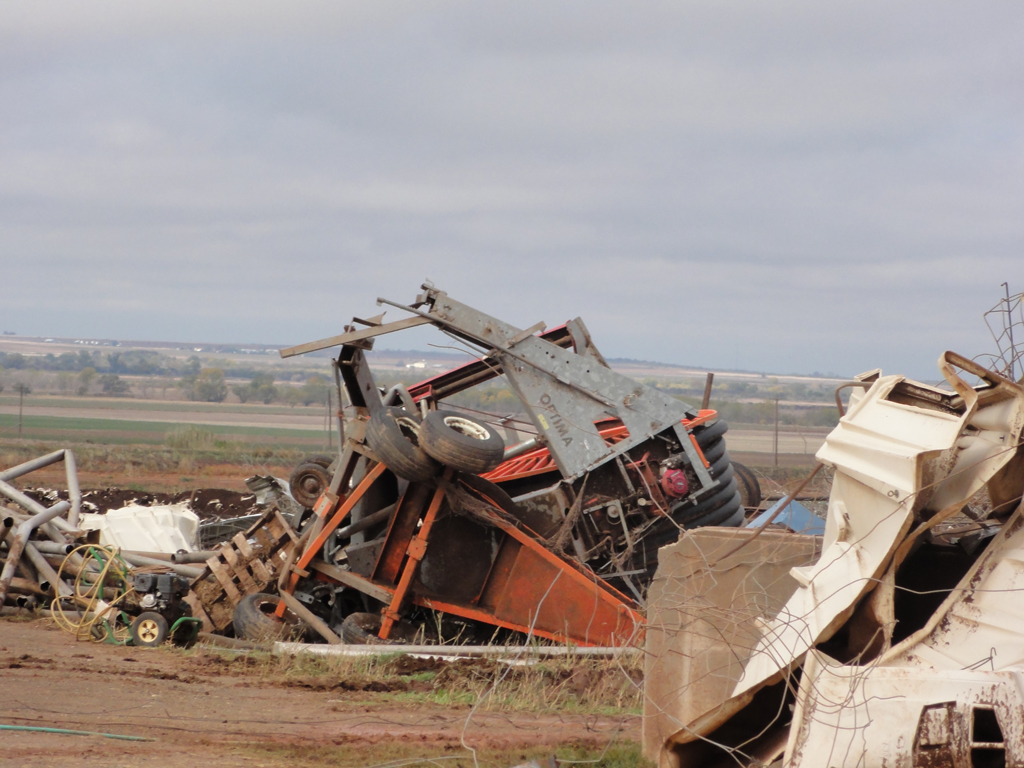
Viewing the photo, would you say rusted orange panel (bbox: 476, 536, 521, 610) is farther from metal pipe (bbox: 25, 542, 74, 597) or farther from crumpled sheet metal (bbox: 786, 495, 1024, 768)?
crumpled sheet metal (bbox: 786, 495, 1024, 768)

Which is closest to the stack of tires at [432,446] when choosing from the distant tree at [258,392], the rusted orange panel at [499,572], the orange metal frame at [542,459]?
the rusted orange panel at [499,572]

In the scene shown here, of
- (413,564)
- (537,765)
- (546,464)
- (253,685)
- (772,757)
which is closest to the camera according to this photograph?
(772,757)

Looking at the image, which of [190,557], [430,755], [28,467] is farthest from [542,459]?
[28,467]

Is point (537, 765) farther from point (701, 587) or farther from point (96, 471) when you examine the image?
point (96, 471)

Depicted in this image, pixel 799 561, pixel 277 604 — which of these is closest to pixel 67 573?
pixel 277 604

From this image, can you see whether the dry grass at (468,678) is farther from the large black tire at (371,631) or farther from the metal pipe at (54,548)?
the metal pipe at (54,548)

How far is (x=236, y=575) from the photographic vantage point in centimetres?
964

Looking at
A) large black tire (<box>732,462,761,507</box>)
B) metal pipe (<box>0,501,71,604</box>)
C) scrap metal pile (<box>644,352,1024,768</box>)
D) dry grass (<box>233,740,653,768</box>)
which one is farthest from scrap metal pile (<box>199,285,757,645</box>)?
scrap metal pile (<box>644,352,1024,768</box>)

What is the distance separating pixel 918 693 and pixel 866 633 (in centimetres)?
60

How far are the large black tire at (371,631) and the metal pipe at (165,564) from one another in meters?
2.19

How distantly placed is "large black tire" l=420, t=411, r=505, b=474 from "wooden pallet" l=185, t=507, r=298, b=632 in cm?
216

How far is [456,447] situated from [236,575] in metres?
3.00

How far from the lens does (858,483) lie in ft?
13.6

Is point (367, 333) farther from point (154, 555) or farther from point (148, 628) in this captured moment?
point (154, 555)
